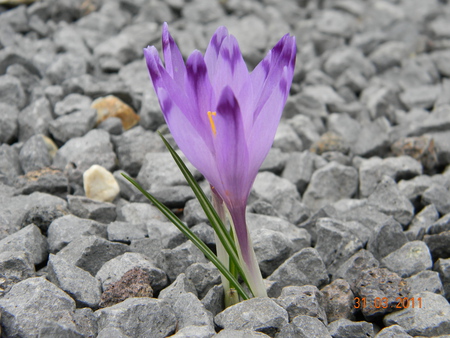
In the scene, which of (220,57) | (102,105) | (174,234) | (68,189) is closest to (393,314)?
(174,234)

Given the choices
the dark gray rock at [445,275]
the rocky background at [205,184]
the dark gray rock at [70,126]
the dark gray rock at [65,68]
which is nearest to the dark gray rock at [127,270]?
the rocky background at [205,184]

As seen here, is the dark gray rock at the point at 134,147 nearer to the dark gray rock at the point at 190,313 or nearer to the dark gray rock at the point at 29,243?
the dark gray rock at the point at 29,243

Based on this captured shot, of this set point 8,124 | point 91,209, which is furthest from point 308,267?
point 8,124

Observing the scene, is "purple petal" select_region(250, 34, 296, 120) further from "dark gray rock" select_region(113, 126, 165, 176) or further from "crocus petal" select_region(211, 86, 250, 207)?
"dark gray rock" select_region(113, 126, 165, 176)

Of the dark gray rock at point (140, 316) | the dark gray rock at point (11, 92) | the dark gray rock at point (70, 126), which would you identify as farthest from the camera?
the dark gray rock at point (11, 92)

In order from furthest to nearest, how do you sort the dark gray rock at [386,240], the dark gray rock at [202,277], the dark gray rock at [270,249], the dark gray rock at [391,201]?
the dark gray rock at [391,201], the dark gray rock at [386,240], the dark gray rock at [270,249], the dark gray rock at [202,277]

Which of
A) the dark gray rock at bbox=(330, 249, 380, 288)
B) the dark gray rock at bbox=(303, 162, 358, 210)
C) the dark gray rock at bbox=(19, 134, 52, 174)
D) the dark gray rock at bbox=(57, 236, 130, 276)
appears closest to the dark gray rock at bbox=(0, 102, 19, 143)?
the dark gray rock at bbox=(19, 134, 52, 174)
